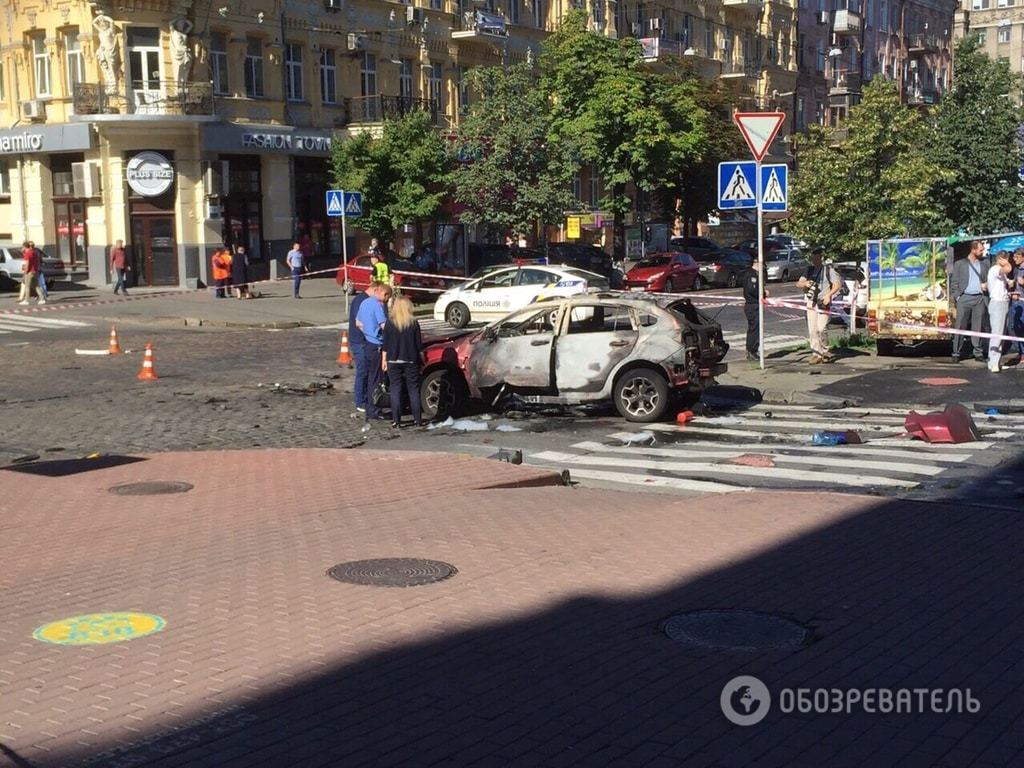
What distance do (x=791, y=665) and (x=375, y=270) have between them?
74.3 feet

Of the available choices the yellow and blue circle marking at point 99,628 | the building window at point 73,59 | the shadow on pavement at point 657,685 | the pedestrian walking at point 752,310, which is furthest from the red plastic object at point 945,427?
the building window at point 73,59

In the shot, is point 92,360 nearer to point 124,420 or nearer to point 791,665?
point 124,420

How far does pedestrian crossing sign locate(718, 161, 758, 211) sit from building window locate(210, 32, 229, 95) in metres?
26.2

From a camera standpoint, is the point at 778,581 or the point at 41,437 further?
the point at 41,437

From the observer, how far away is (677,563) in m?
8.79

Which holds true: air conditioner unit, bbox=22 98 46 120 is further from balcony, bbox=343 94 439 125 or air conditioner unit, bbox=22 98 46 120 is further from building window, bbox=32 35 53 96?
balcony, bbox=343 94 439 125

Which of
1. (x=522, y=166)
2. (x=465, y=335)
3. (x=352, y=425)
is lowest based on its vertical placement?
(x=352, y=425)

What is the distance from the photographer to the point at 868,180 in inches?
869

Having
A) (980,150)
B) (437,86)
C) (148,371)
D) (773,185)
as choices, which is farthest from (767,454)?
(437,86)

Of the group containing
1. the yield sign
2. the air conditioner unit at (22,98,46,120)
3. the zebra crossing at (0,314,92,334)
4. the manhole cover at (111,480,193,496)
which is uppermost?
the air conditioner unit at (22,98,46,120)

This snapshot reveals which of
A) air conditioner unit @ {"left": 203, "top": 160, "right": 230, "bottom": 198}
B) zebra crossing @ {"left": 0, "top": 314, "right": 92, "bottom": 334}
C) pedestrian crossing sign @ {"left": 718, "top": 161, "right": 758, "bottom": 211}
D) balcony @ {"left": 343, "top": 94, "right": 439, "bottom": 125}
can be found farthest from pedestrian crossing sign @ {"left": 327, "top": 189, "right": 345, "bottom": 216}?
pedestrian crossing sign @ {"left": 718, "top": 161, "right": 758, "bottom": 211}

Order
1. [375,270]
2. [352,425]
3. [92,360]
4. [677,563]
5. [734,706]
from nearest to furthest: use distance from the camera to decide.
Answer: [734,706], [677,563], [352,425], [92,360], [375,270]

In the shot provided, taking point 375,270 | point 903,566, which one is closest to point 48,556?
point 903,566

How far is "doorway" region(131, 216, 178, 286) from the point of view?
134 feet
